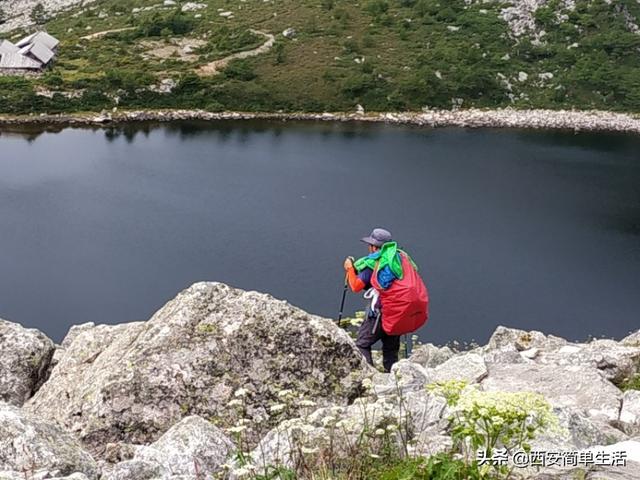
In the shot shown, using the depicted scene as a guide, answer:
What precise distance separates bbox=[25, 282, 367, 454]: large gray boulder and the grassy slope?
205ft

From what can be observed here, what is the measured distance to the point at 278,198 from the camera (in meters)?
41.4

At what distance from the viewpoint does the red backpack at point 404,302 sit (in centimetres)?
894

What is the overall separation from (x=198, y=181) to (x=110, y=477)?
41.3 meters

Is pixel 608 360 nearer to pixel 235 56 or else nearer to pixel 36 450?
pixel 36 450

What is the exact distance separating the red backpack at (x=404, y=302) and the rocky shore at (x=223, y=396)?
0.76 meters

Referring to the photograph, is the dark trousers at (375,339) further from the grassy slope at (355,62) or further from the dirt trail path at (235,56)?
the dirt trail path at (235,56)

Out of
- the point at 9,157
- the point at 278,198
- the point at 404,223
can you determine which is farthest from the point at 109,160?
the point at 404,223

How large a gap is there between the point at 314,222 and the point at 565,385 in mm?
29460

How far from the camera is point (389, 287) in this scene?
8992 millimetres

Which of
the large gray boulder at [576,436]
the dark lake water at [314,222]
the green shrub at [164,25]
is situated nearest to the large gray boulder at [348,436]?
the large gray boulder at [576,436]

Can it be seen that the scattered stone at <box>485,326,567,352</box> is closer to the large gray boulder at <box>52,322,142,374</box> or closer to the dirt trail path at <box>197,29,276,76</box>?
→ the large gray boulder at <box>52,322,142,374</box>

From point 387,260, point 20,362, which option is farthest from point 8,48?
point 387,260

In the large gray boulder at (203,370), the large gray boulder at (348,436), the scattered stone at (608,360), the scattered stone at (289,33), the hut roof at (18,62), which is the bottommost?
the hut roof at (18,62)

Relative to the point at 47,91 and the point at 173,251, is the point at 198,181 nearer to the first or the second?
the point at 173,251
